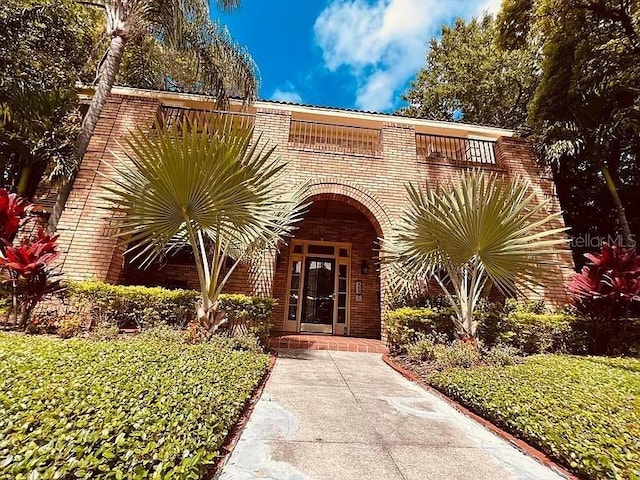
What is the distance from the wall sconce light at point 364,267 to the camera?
9734 millimetres

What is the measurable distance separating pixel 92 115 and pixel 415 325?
8415 millimetres

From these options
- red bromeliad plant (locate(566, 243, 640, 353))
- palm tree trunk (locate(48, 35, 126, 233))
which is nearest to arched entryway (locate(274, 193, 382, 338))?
red bromeliad plant (locate(566, 243, 640, 353))

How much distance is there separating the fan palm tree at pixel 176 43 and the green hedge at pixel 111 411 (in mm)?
5450

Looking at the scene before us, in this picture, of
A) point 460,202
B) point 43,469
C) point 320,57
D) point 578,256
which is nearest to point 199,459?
point 43,469

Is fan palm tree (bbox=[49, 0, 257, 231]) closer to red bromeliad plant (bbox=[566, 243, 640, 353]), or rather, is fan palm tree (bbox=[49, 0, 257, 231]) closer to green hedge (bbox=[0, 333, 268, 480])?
green hedge (bbox=[0, 333, 268, 480])

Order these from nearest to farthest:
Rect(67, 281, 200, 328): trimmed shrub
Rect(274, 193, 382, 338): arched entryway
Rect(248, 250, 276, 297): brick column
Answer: Rect(67, 281, 200, 328): trimmed shrub → Rect(248, 250, 276, 297): brick column → Rect(274, 193, 382, 338): arched entryway

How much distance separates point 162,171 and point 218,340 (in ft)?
8.26

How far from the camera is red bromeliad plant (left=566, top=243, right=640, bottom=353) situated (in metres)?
5.58

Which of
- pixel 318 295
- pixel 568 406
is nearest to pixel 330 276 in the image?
pixel 318 295

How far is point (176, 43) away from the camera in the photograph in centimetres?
801

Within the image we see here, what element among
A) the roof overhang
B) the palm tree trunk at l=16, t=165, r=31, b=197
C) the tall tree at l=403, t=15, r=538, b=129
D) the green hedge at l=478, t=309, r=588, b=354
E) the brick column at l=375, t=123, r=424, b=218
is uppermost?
the tall tree at l=403, t=15, r=538, b=129

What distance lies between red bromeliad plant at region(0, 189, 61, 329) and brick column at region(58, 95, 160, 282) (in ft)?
3.70

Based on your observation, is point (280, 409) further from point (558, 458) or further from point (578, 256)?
point (578, 256)

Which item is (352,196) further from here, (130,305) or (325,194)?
(130,305)
